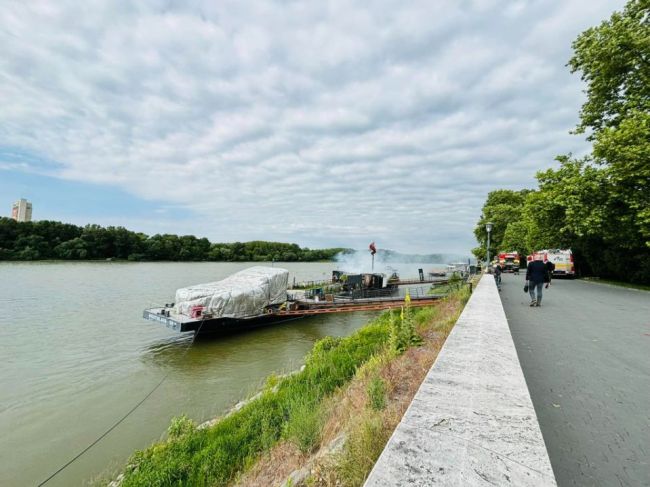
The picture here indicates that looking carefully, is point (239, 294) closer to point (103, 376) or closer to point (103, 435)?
point (103, 376)

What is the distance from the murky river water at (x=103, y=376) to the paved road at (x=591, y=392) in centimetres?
773

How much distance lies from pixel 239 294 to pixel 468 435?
1778cm

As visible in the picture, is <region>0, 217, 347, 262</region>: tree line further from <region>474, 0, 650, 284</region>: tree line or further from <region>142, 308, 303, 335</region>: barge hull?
<region>474, 0, 650, 284</region>: tree line

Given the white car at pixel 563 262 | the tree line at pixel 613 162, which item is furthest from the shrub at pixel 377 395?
the white car at pixel 563 262

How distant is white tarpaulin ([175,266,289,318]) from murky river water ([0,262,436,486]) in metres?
1.60

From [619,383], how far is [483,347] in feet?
6.38

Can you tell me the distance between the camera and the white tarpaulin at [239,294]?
1756 cm

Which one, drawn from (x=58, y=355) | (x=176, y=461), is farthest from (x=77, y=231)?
(x=176, y=461)

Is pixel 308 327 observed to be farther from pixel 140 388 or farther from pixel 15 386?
pixel 15 386

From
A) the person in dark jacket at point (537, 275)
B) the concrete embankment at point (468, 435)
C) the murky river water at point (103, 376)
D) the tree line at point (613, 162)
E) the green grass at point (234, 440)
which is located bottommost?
the murky river water at point (103, 376)

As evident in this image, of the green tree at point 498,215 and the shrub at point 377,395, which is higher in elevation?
the green tree at point 498,215

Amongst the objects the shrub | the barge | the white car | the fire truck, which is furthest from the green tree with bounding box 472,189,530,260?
the shrub

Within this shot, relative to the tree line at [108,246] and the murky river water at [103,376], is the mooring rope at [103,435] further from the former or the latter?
the tree line at [108,246]

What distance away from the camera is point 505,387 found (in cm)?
310
